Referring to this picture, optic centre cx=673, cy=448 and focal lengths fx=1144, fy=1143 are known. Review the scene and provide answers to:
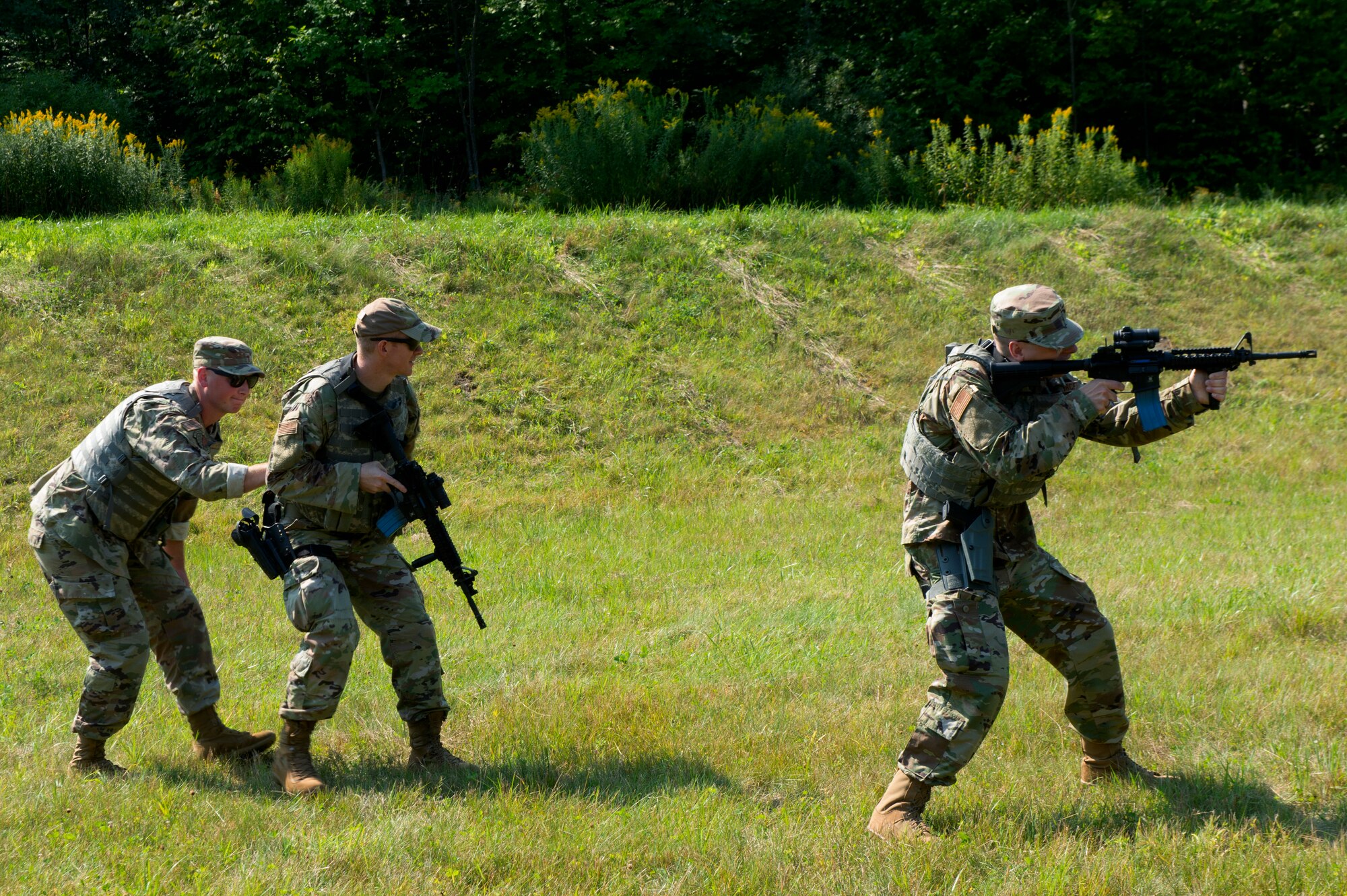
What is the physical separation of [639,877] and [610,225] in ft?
39.5

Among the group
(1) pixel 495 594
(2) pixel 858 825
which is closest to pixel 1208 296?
(1) pixel 495 594

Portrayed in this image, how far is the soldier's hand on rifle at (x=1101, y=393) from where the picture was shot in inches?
178

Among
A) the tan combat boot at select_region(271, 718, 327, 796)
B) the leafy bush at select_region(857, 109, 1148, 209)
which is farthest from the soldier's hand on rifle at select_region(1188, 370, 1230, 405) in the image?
the leafy bush at select_region(857, 109, 1148, 209)

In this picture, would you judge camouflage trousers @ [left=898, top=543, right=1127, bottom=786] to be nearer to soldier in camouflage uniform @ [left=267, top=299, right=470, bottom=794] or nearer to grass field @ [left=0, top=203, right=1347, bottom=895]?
grass field @ [left=0, top=203, right=1347, bottom=895]

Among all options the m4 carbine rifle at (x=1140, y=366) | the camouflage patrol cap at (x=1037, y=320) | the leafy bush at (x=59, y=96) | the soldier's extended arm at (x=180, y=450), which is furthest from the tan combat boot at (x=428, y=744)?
the leafy bush at (x=59, y=96)

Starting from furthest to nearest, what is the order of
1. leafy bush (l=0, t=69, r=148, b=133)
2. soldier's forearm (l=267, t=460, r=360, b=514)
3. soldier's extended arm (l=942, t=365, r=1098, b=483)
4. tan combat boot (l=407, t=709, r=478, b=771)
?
leafy bush (l=0, t=69, r=148, b=133)
tan combat boot (l=407, t=709, r=478, b=771)
soldier's forearm (l=267, t=460, r=360, b=514)
soldier's extended arm (l=942, t=365, r=1098, b=483)

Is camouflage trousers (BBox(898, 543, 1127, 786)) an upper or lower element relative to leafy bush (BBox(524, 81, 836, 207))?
lower

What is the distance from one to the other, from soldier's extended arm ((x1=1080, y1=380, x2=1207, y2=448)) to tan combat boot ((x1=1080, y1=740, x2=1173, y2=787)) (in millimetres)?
1327

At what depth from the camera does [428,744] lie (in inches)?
212

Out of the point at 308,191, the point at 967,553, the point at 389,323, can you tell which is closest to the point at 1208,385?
the point at 967,553

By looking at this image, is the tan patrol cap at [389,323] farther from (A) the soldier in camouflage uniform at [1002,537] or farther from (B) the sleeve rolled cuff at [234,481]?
(A) the soldier in camouflage uniform at [1002,537]

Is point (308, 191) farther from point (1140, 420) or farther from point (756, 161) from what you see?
point (1140, 420)

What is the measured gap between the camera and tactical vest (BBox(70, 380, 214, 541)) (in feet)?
17.3

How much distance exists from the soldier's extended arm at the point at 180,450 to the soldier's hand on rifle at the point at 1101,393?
11.4 ft
